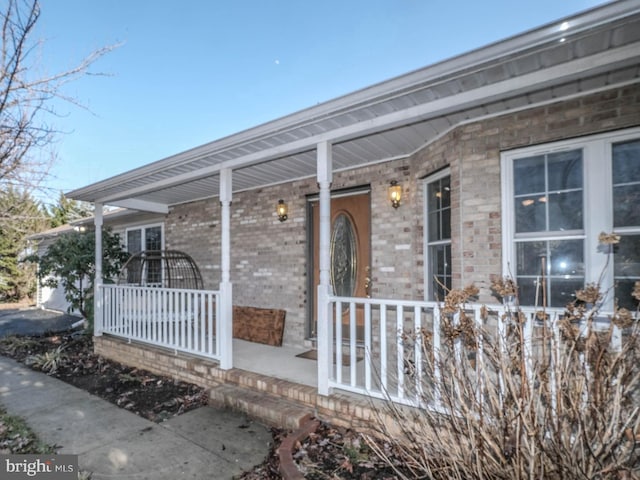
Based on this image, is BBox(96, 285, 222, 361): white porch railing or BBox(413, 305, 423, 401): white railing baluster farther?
BBox(96, 285, 222, 361): white porch railing

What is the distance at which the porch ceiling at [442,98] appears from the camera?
212 cm

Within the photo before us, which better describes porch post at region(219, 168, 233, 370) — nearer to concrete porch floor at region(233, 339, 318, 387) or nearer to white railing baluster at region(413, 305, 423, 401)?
concrete porch floor at region(233, 339, 318, 387)

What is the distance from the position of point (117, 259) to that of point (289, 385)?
5.84 meters

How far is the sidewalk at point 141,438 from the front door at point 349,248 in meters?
2.25

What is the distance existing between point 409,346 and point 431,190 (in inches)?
78.8

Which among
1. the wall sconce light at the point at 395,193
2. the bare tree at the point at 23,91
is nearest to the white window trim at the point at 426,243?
the wall sconce light at the point at 395,193

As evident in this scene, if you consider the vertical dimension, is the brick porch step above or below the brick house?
below

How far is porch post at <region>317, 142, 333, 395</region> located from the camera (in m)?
3.42

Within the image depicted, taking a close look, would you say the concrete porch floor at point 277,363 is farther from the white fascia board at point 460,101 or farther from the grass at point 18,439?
the white fascia board at point 460,101

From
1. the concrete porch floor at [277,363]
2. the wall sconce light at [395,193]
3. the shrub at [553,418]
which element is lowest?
the concrete porch floor at [277,363]

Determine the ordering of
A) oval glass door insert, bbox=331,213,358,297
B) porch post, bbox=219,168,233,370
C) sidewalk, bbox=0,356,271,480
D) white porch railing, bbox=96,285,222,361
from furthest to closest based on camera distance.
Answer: oval glass door insert, bbox=331,213,358,297, white porch railing, bbox=96,285,222,361, porch post, bbox=219,168,233,370, sidewalk, bbox=0,356,271,480

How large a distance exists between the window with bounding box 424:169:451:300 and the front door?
925 millimetres

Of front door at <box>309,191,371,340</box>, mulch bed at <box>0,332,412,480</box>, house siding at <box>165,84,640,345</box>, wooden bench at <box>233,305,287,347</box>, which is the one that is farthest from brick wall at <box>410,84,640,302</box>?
wooden bench at <box>233,305,287,347</box>

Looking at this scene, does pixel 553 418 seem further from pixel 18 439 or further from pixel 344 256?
pixel 18 439
